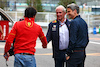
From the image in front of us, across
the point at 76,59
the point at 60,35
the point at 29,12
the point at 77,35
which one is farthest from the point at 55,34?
the point at 29,12

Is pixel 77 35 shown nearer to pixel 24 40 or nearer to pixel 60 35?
pixel 60 35

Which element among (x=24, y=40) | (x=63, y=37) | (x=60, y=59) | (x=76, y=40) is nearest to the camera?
(x=24, y=40)

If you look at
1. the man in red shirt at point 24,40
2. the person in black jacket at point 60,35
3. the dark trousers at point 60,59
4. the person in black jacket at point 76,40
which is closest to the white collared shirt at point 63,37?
the person in black jacket at point 60,35

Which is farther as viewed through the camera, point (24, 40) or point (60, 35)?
point (60, 35)

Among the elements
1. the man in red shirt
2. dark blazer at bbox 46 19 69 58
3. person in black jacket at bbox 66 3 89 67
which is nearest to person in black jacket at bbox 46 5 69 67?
dark blazer at bbox 46 19 69 58

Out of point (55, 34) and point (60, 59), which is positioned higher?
point (55, 34)

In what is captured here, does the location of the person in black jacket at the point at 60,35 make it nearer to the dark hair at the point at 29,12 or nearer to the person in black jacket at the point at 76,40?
the person in black jacket at the point at 76,40

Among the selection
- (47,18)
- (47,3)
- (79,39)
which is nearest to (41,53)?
(79,39)

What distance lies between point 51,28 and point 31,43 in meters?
1.04

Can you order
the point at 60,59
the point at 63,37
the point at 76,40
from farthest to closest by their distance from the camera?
the point at 60,59, the point at 63,37, the point at 76,40

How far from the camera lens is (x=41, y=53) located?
11.9 meters

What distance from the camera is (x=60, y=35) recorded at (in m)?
5.62

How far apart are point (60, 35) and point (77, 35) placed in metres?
0.67

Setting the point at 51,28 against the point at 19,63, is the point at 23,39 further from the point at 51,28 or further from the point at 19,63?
the point at 51,28
